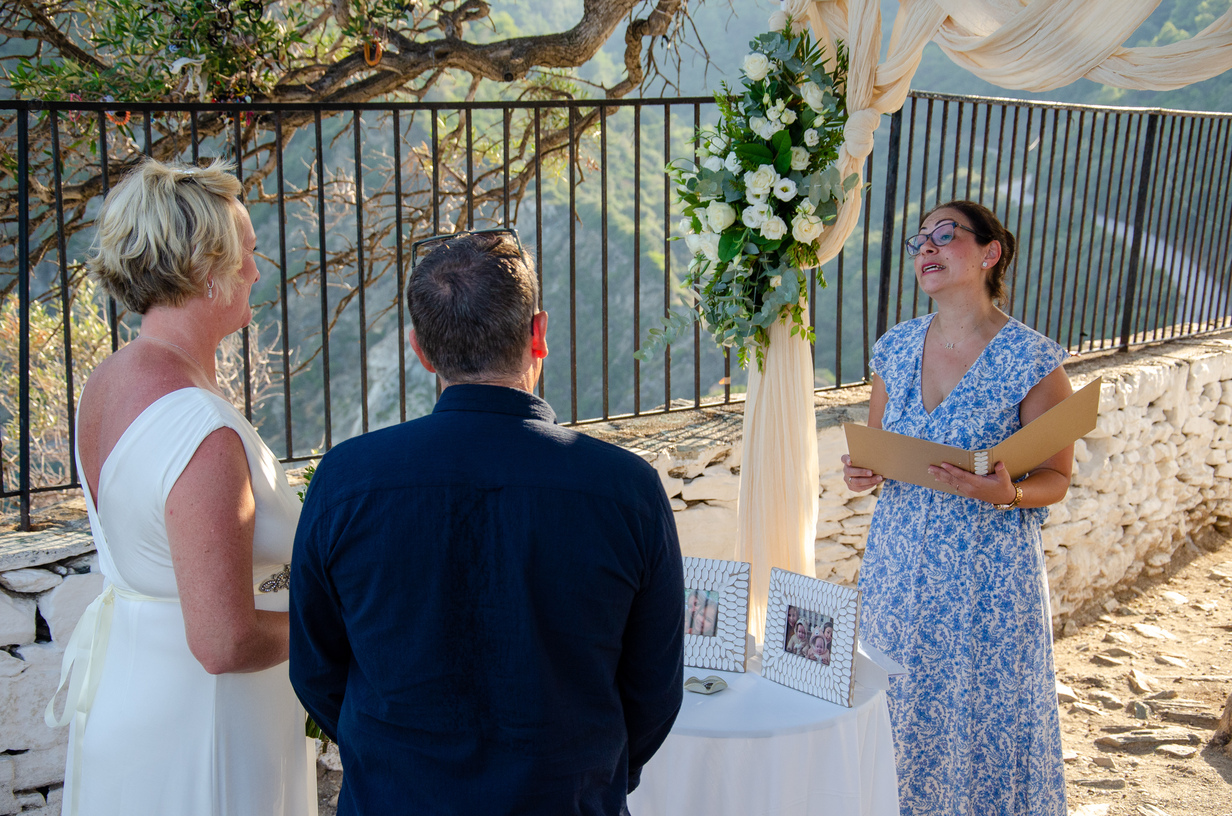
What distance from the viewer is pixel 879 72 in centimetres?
233

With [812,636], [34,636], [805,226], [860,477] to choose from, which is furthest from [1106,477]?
[34,636]

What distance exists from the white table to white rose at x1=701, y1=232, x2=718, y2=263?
4.03 ft

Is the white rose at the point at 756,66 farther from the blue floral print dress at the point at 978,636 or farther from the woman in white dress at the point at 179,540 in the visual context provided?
the woman in white dress at the point at 179,540

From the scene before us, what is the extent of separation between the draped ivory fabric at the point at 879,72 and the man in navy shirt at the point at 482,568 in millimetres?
1402

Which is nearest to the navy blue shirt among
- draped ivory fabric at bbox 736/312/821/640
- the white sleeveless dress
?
the white sleeveless dress

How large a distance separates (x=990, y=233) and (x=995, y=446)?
638 mm

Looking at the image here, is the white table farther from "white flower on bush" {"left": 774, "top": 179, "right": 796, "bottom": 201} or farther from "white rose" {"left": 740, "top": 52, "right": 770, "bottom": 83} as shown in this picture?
"white rose" {"left": 740, "top": 52, "right": 770, "bottom": 83}

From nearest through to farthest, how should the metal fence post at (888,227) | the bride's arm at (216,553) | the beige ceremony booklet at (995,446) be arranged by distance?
the bride's arm at (216,553)
the beige ceremony booklet at (995,446)
the metal fence post at (888,227)

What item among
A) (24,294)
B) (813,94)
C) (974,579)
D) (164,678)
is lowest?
(974,579)

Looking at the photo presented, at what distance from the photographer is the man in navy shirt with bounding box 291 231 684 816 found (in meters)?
1.10

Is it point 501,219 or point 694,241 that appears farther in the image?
point 501,219

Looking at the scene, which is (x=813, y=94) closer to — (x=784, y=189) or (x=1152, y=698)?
(x=784, y=189)

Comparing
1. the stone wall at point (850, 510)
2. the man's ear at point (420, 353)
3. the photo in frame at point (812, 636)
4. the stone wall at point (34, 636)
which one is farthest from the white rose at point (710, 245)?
the stone wall at point (34, 636)

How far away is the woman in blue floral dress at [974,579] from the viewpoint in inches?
93.1
